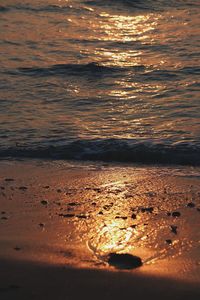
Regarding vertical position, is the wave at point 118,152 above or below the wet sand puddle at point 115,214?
above

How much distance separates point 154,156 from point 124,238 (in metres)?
2.50

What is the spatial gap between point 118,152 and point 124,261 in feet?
9.77

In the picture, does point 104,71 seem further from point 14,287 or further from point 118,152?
point 14,287

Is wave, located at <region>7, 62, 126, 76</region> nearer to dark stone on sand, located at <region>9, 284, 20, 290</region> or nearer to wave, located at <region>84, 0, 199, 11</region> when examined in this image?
wave, located at <region>84, 0, 199, 11</region>

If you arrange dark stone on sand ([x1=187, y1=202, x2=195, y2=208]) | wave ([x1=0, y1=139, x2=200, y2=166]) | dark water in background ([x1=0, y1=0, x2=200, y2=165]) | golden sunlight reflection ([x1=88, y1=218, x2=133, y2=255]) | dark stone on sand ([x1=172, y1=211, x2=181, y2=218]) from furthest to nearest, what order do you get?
dark water in background ([x1=0, y1=0, x2=200, y2=165]), wave ([x1=0, y1=139, x2=200, y2=166]), dark stone on sand ([x1=187, y1=202, x2=195, y2=208]), dark stone on sand ([x1=172, y1=211, x2=181, y2=218]), golden sunlight reflection ([x1=88, y1=218, x2=133, y2=255])

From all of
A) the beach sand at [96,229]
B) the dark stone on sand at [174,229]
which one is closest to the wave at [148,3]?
the beach sand at [96,229]

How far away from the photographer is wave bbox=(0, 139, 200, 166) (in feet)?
25.6

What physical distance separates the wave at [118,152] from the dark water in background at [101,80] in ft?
0.04

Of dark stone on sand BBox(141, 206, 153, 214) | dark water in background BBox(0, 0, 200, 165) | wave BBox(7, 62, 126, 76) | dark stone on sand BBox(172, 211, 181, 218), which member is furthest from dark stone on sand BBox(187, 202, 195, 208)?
wave BBox(7, 62, 126, 76)

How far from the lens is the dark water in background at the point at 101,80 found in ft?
27.0

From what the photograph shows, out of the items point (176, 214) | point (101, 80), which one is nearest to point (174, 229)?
point (176, 214)

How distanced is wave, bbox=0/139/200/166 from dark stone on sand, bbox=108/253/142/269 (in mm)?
2670

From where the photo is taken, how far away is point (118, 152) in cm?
798

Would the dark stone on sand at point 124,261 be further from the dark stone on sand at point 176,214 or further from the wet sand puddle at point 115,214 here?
the dark stone on sand at point 176,214
